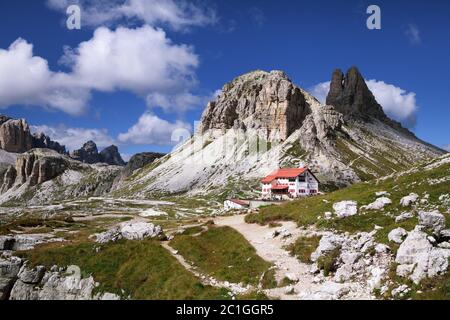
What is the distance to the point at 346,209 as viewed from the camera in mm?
47188

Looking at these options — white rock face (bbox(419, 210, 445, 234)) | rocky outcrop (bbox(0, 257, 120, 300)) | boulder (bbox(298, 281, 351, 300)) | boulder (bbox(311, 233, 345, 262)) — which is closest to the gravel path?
boulder (bbox(298, 281, 351, 300))

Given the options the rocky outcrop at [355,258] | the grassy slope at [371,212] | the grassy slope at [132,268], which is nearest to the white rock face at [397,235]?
the grassy slope at [371,212]

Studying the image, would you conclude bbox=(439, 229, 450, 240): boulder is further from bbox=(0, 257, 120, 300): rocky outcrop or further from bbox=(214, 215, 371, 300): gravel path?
bbox=(0, 257, 120, 300): rocky outcrop

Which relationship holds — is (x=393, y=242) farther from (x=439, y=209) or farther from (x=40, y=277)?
(x=40, y=277)

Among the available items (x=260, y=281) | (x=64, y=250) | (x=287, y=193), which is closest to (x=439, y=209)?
(x=260, y=281)

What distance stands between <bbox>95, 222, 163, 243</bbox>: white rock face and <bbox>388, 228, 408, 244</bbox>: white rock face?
3306 cm

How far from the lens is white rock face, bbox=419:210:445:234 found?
108 feet

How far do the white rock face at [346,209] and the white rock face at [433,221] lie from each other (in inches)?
469

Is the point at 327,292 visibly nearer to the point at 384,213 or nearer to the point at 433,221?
the point at 433,221

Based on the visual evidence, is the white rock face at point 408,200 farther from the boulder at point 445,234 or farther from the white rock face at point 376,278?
the white rock face at point 376,278

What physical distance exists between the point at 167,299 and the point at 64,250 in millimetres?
22870

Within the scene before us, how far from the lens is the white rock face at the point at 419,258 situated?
1081 inches

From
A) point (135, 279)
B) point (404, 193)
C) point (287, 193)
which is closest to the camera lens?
point (135, 279)
